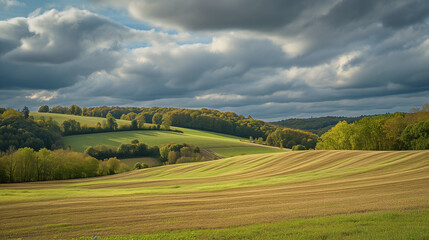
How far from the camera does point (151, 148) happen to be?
10062 cm

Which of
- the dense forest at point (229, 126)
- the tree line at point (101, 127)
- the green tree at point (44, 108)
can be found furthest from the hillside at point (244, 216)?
the green tree at point (44, 108)

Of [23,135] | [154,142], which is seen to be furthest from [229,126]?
[23,135]

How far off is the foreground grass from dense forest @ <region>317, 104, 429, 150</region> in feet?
181

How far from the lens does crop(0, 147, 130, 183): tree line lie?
54.6m

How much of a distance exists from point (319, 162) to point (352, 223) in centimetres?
3215

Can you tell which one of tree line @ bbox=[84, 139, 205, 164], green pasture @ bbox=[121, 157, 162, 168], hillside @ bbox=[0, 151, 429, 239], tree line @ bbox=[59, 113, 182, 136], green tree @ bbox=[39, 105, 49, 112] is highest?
green tree @ bbox=[39, 105, 49, 112]

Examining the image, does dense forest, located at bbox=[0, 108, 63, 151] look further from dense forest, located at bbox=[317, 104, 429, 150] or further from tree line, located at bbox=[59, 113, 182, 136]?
dense forest, located at bbox=[317, 104, 429, 150]

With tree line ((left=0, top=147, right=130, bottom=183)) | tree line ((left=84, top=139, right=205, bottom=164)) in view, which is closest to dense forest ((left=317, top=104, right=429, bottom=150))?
tree line ((left=84, top=139, right=205, bottom=164))

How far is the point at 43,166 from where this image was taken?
192 feet

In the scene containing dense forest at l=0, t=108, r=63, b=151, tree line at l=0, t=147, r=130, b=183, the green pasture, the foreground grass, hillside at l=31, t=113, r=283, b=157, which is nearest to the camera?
the foreground grass

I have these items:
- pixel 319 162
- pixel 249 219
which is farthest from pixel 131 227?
pixel 319 162

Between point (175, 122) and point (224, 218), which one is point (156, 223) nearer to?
point (224, 218)

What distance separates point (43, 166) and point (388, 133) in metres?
77.7

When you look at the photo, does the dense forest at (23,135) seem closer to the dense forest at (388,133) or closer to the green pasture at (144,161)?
the green pasture at (144,161)
